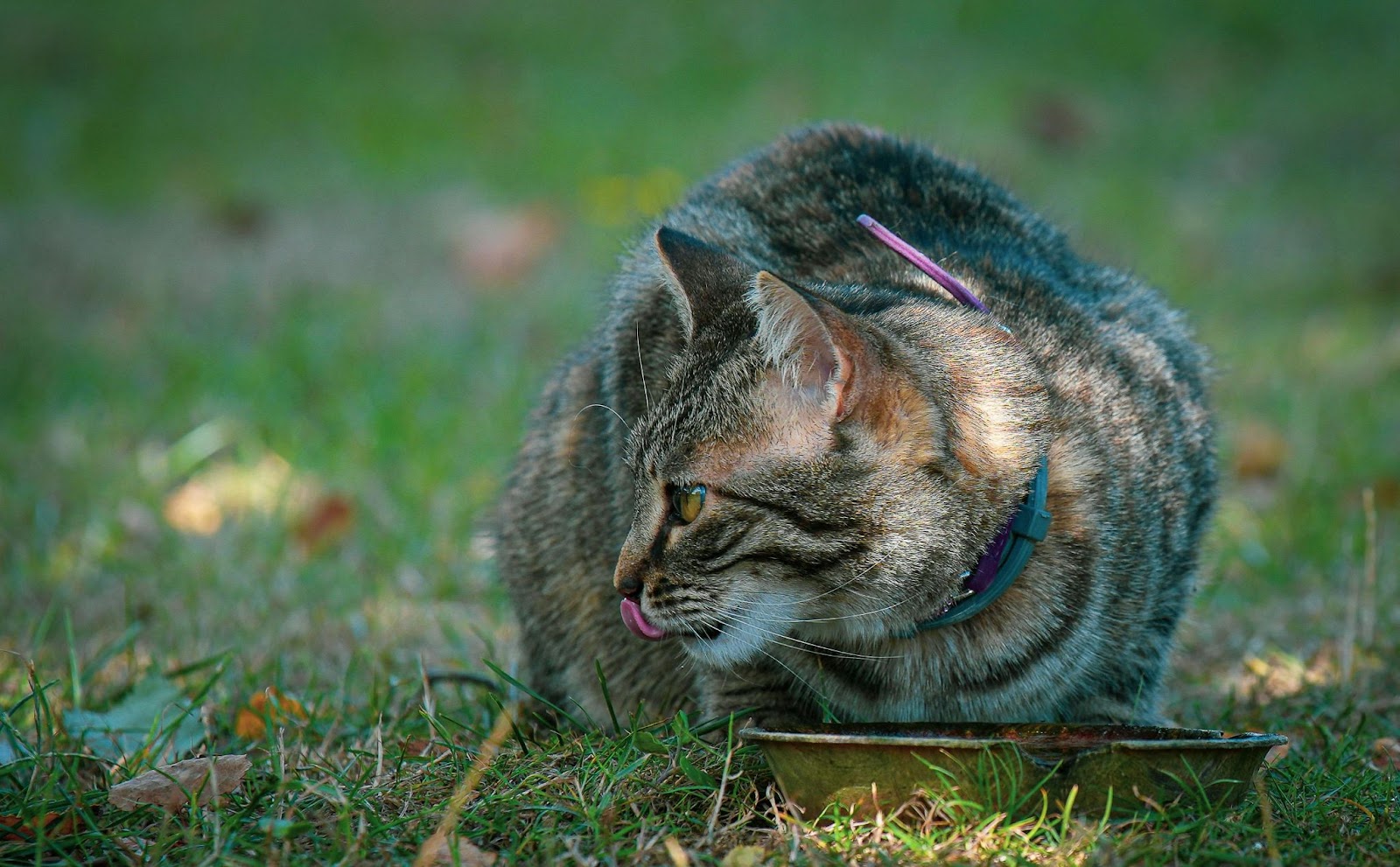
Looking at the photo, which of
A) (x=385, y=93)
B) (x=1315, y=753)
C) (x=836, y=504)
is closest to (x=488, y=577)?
(x=836, y=504)

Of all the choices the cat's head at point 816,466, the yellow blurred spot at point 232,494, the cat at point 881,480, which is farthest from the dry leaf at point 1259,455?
the yellow blurred spot at point 232,494

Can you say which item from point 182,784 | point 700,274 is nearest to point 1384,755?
point 700,274

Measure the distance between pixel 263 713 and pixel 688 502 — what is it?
94 cm

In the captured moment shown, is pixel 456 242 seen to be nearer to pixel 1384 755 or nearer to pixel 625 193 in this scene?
pixel 625 193

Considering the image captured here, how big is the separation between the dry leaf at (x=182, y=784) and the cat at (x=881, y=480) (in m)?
0.65

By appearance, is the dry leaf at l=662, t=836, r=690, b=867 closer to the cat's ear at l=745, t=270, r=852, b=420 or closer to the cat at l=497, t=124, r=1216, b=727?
the cat at l=497, t=124, r=1216, b=727

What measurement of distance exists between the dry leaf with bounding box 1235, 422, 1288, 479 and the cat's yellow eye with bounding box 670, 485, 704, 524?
277 cm

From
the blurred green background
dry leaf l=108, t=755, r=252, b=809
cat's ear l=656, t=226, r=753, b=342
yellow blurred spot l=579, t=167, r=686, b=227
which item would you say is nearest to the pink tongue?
cat's ear l=656, t=226, r=753, b=342

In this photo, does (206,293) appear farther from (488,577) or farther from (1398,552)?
(1398,552)

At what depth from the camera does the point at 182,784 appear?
189cm

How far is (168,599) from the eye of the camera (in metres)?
3.17

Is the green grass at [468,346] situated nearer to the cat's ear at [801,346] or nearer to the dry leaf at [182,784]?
the dry leaf at [182,784]

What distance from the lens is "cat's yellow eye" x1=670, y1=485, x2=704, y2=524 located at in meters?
2.02

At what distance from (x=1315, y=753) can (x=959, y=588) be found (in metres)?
0.82
